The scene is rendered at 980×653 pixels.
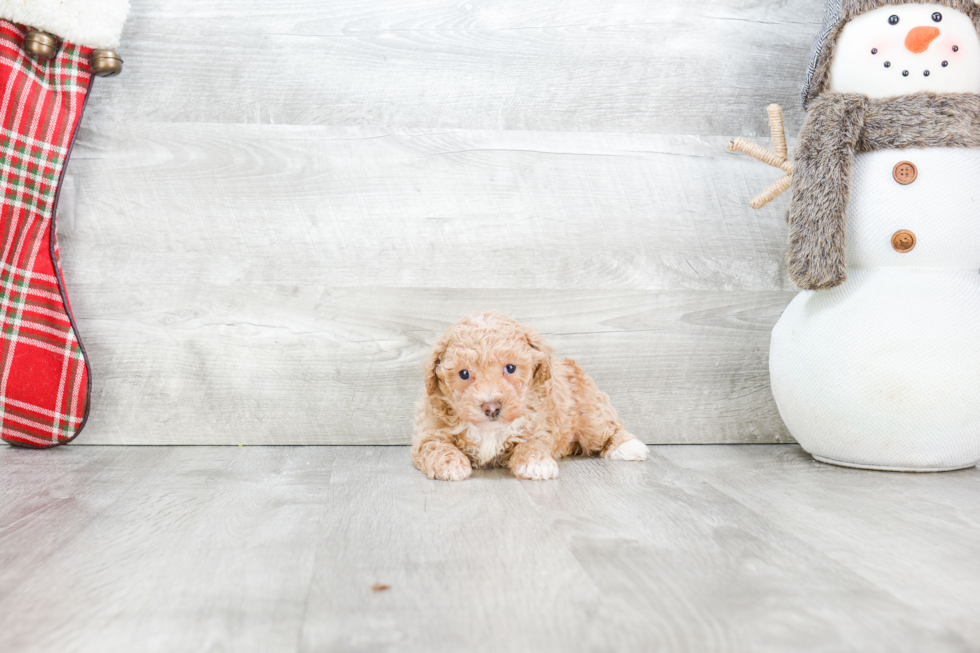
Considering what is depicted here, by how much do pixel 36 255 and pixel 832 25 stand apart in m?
1.52

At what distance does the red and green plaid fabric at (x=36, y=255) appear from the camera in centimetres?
135

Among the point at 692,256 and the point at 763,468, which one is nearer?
the point at 763,468

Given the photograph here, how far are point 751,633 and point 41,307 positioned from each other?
4.36 feet

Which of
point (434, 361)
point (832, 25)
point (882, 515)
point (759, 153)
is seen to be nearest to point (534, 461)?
point (434, 361)

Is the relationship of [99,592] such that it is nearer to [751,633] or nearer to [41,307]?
[751,633]

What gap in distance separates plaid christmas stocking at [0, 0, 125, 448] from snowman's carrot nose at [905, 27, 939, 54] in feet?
4.64

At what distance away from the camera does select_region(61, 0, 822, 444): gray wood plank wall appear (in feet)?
4.74

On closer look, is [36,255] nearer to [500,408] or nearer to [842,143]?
[500,408]

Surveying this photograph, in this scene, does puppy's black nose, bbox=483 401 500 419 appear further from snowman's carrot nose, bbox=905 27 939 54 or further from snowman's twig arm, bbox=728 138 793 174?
snowman's carrot nose, bbox=905 27 939 54

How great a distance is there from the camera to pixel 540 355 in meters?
1.25

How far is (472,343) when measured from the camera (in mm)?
1199

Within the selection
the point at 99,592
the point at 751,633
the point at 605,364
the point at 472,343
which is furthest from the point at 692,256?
the point at 99,592

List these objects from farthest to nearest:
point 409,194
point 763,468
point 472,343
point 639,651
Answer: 1. point 409,194
2. point 763,468
3. point 472,343
4. point 639,651

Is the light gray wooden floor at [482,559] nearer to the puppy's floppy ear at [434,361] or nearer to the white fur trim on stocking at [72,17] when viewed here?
the puppy's floppy ear at [434,361]
